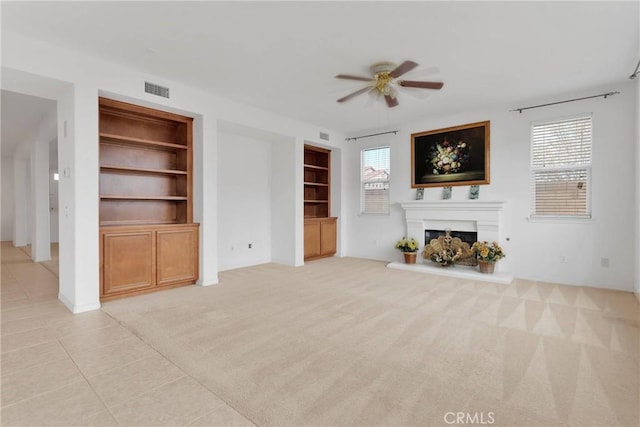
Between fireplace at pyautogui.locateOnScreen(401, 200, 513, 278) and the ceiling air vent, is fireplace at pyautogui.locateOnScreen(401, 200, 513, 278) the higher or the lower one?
the lower one

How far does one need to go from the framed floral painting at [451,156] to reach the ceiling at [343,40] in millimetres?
1067

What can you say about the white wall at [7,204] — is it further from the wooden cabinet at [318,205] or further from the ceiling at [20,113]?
the wooden cabinet at [318,205]

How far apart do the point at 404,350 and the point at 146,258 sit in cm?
346

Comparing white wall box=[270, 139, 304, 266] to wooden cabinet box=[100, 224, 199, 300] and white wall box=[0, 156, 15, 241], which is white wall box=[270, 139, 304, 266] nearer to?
wooden cabinet box=[100, 224, 199, 300]

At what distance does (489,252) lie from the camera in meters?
5.12

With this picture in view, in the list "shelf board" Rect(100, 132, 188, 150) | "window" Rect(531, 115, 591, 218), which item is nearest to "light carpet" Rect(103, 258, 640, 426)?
"window" Rect(531, 115, 591, 218)

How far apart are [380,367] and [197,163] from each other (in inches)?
151

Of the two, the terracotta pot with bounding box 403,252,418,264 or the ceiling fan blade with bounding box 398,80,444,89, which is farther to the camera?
the terracotta pot with bounding box 403,252,418,264

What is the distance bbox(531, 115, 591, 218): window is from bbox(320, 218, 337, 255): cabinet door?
395cm

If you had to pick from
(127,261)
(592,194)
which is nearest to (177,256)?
(127,261)

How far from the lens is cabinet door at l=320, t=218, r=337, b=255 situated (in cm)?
713

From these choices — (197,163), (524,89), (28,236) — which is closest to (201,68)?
(197,163)

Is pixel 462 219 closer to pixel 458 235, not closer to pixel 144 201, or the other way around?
pixel 458 235

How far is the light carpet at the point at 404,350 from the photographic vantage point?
1810 mm
